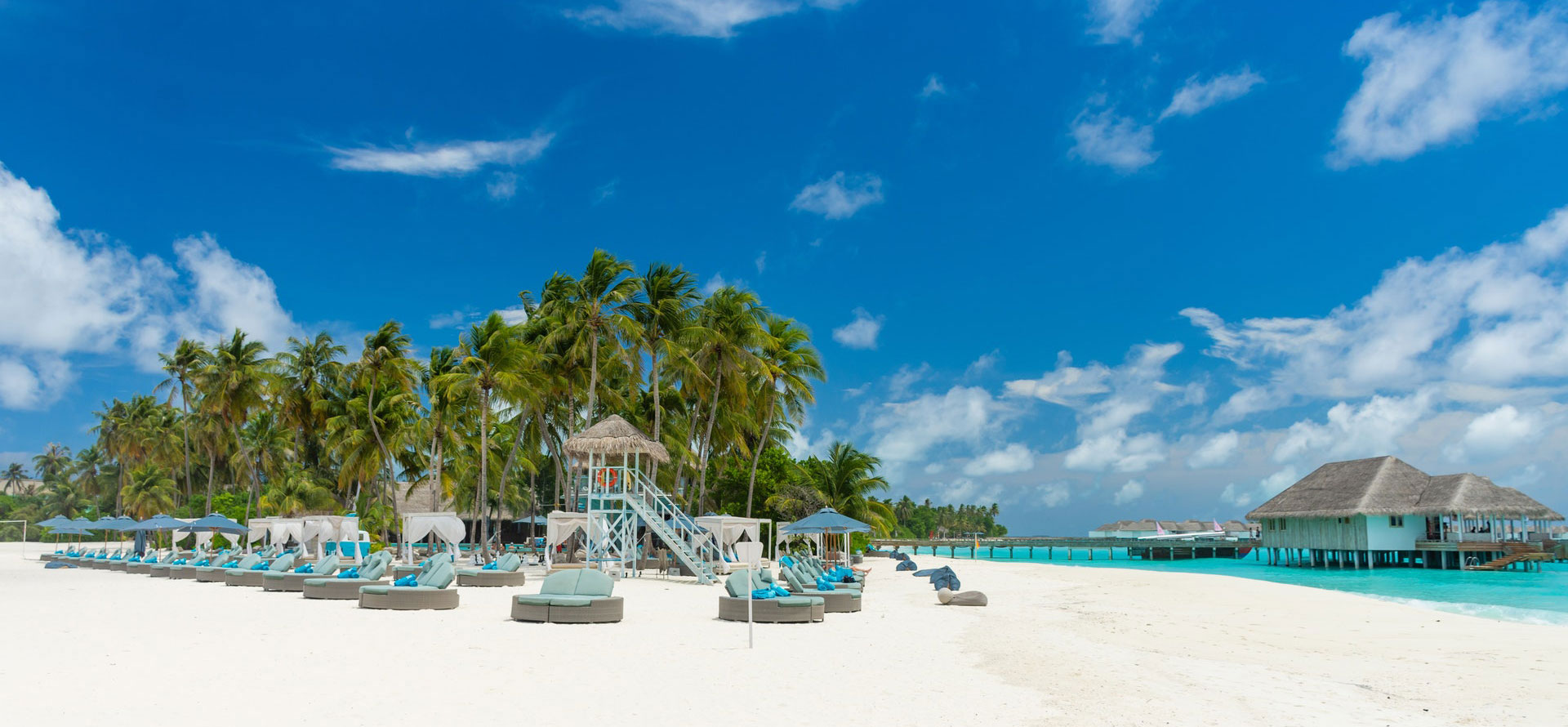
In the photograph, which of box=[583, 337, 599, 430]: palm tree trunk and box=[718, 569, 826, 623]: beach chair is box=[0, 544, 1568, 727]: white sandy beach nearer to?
box=[718, 569, 826, 623]: beach chair

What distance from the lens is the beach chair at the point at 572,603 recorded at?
1293 centimetres

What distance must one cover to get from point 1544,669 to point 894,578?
18.3m

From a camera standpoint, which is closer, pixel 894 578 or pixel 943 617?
pixel 943 617

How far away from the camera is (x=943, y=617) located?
1549cm

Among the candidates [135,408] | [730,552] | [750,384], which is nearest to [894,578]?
[730,552]

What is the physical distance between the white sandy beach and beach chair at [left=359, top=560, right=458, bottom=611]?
18.7 inches

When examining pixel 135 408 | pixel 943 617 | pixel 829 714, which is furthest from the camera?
pixel 135 408

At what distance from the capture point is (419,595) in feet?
49.4

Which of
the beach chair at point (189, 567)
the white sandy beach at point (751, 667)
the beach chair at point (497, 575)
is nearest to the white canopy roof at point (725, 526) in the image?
the beach chair at point (497, 575)

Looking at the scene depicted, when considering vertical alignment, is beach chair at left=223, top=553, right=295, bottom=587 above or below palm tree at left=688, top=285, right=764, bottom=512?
below

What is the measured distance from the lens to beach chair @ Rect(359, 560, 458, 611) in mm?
15086

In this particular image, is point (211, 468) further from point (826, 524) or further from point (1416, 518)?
point (1416, 518)

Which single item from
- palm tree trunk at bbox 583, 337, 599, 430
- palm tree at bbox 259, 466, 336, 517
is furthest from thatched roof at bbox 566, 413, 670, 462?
palm tree at bbox 259, 466, 336, 517

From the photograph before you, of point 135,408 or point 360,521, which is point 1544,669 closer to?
point 360,521
